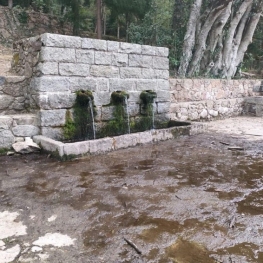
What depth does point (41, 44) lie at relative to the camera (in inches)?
171

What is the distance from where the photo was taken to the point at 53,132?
14.9 ft

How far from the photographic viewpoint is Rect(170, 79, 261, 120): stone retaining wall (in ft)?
24.0

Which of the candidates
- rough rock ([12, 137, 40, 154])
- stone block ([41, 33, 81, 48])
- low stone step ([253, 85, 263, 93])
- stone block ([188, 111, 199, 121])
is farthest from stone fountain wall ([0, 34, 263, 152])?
low stone step ([253, 85, 263, 93])

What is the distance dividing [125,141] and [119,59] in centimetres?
154

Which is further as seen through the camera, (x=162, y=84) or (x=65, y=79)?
(x=162, y=84)

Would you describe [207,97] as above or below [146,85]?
below

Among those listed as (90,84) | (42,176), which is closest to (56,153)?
(42,176)

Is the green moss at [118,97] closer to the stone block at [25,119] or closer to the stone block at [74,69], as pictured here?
the stone block at [74,69]

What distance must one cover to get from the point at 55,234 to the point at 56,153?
Answer: 6.67ft

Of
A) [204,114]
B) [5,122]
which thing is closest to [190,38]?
[204,114]

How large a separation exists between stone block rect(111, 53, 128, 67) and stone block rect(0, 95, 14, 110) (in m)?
1.80

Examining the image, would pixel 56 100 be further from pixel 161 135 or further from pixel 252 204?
pixel 252 204

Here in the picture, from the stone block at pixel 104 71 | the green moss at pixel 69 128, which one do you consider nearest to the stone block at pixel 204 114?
the stone block at pixel 104 71

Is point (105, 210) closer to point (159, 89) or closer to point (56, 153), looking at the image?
point (56, 153)
